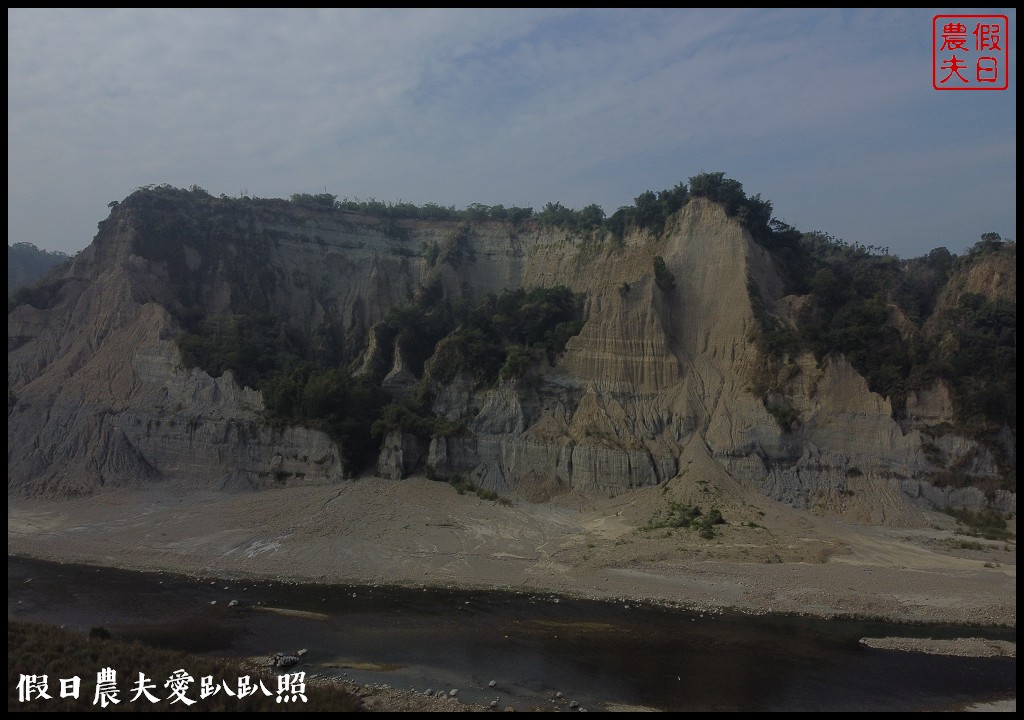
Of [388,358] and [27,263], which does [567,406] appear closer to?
[388,358]

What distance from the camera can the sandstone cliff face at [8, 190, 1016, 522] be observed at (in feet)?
81.8

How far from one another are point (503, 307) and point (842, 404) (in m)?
15.4

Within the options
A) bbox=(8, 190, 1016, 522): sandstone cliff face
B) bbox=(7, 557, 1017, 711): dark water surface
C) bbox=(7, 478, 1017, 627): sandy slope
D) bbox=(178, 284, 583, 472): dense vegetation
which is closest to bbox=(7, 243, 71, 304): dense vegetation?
bbox=(8, 190, 1016, 522): sandstone cliff face

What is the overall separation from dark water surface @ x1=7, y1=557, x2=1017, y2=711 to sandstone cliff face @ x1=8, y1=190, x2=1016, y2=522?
26.2ft

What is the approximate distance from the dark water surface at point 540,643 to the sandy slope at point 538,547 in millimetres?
979

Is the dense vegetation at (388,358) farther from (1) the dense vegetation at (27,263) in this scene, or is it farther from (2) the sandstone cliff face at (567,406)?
(1) the dense vegetation at (27,263)

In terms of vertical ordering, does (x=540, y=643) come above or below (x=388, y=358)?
below

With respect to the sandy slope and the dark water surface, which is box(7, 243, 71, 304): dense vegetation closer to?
the sandy slope

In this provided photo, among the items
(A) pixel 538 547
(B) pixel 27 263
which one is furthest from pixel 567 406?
(B) pixel 27 263

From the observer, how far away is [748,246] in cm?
3102

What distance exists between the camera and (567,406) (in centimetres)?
2886

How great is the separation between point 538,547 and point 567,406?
26.4ft

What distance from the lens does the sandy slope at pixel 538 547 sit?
60.7ft

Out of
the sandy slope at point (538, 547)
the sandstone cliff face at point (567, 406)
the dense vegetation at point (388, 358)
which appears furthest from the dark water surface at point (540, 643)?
the dense vegetation at point (388, 358)
